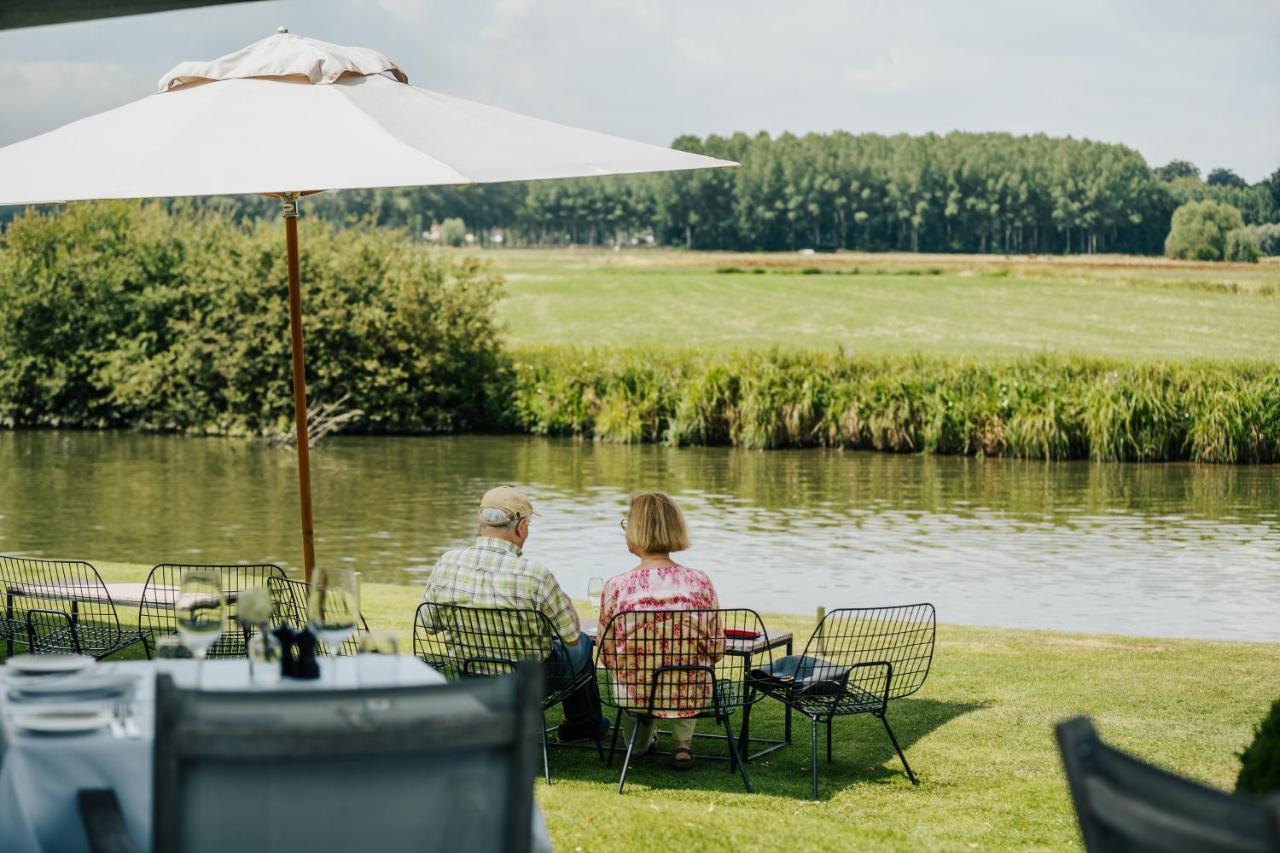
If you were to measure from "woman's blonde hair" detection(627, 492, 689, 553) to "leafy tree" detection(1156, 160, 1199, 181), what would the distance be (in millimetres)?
55399

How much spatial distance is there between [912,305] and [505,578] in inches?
2053

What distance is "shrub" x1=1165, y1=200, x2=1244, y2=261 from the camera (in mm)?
52375

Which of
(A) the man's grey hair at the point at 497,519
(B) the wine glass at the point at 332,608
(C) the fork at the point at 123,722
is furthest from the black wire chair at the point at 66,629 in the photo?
(C) the fork at the point at 123,722

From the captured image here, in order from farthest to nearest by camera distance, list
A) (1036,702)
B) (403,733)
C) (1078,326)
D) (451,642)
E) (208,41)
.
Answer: (208,41) < (1078,326) < (1036,702) < (451,642) < (403,733)

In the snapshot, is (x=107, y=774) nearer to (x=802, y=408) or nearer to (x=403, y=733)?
(x=403, y=733)

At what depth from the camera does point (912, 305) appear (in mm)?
A: 56344

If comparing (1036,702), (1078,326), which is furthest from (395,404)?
(1078,326)

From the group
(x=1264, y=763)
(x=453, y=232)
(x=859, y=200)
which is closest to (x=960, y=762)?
(x=1264, y=763)

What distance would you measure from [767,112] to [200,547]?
62411 mm

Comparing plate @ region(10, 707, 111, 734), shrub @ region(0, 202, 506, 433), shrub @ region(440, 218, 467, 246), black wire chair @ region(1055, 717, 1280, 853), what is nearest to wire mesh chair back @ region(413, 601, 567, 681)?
plate @ region(10, 707, 111, 734)

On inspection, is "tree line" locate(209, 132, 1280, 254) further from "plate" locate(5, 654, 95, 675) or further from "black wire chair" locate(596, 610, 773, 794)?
"plate" locate(5, 654, 95, 675)

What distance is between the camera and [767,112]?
2950 inches

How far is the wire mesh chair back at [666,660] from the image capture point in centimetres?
564

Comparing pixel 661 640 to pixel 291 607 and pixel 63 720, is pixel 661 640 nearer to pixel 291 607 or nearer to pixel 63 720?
pixel 291 607
